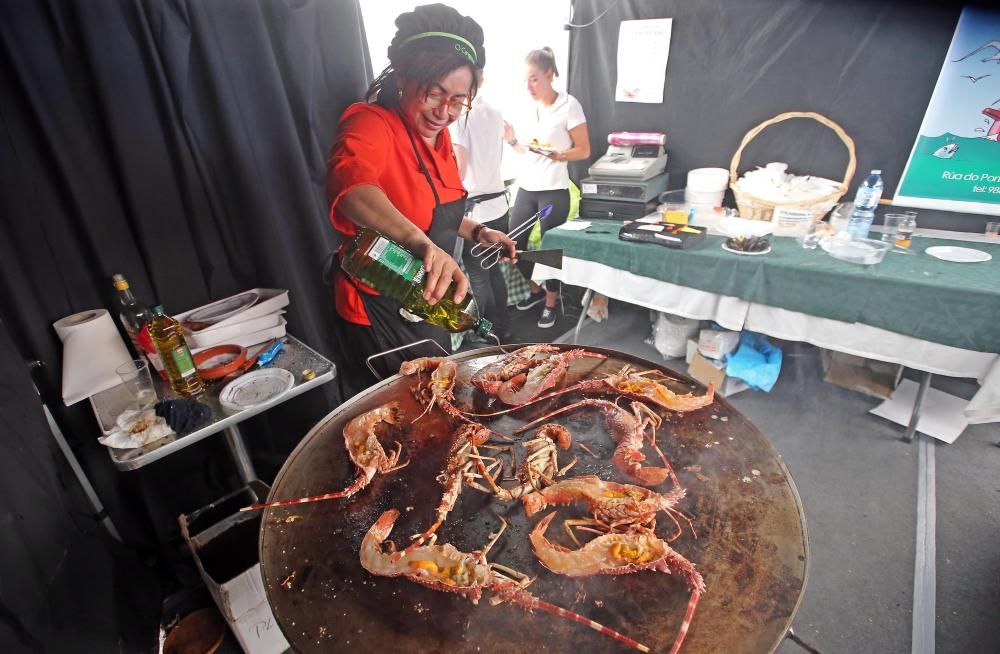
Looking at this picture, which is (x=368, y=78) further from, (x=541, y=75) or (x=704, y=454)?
(x=704, y=454)

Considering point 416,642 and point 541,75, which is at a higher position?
point 541,75

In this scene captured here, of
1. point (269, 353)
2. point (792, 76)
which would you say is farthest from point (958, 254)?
point (269, 353)

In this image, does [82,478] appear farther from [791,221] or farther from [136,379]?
[791,221]

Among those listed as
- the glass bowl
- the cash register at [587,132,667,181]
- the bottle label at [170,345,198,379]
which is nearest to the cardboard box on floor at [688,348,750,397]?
the glass bowl

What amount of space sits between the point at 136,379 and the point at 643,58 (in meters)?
4.57

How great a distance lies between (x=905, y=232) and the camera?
2.95 meters

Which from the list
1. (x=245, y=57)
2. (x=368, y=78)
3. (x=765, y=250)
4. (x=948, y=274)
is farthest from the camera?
(x=765, y=250)

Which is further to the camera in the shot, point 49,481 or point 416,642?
point 49,481

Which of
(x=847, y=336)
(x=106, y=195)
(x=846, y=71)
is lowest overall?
(x=847, y=336)

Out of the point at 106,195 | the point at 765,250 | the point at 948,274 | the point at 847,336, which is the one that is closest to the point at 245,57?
the point at 106,195

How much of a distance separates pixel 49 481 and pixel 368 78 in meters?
2.57

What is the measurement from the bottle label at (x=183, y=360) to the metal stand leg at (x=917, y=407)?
4.17 meters

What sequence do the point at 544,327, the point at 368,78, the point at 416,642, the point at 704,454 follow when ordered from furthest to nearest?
the point at 544,327, the point at 368,78, the point at 704,454, the point at 416,642

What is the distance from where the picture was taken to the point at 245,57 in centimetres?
220
